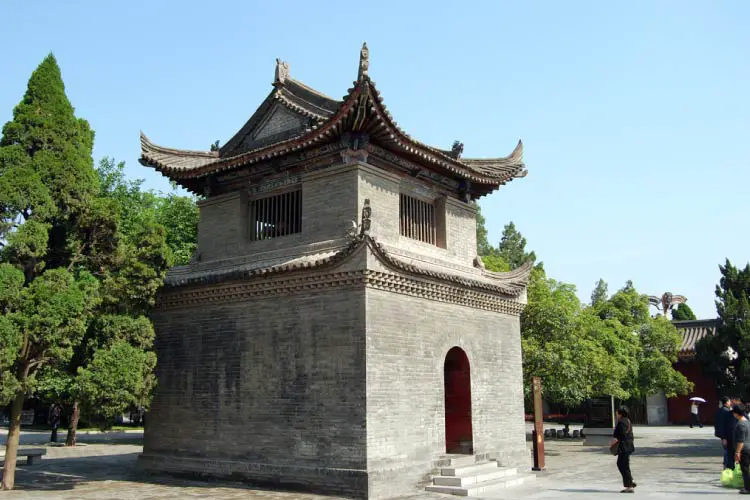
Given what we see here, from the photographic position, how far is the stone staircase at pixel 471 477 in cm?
1192

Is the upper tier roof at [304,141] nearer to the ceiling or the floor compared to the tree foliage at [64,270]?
nearer to the ceiling

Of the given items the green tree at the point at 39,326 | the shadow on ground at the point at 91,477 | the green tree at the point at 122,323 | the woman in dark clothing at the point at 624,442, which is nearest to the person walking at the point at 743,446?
the woman in dark clothing at the point at 624,442

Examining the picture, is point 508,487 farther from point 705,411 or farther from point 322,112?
point 705,411

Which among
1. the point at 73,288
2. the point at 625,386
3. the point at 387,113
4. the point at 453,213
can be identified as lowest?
the point at 625,386

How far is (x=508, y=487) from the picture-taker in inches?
506

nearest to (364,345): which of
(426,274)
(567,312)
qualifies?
(426,274)

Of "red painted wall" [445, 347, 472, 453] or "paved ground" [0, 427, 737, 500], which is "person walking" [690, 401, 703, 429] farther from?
"red painted wall" [445, 347, 472, 453]

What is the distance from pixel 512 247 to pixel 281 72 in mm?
28329

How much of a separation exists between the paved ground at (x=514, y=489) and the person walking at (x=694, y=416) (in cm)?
1016

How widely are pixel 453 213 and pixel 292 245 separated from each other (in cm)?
393

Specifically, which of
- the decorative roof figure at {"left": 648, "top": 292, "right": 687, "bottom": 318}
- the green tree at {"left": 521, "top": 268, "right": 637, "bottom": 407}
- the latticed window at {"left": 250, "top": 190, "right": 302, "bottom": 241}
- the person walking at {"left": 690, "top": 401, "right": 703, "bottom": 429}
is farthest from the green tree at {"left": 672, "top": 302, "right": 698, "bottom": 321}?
the latticed window at {"left": 250, "top": 190, "right": 302, "bottom": 241}

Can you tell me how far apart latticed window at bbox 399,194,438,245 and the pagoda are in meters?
0.05

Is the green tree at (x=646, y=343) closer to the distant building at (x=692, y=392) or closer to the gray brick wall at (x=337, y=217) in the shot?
the distant building at (x=692, y=392)

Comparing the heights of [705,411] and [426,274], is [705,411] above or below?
below
